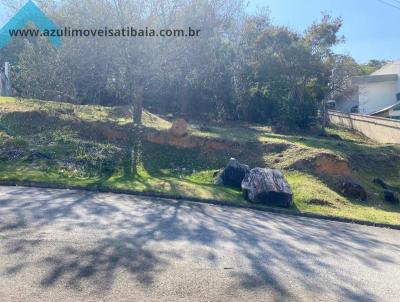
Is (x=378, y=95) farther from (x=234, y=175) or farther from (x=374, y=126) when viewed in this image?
(x=234, y=175)

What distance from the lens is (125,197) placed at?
9.50m

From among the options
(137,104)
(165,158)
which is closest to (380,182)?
(165,158)

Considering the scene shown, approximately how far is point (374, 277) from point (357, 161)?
966 cm

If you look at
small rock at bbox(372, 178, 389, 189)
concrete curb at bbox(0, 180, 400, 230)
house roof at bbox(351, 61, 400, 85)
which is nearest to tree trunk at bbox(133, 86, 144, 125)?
concrete curb at bbox(0, 180, 400, 230)

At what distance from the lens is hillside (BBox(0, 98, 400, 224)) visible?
35.5 feet

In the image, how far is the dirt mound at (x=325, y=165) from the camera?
13.3 metres

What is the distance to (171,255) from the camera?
18.9 ft

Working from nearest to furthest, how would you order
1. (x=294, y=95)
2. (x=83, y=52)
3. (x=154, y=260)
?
(x=154, y=260), (x=83, y=52), (x=294, y=95)

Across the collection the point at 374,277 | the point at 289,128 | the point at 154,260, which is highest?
the point at 289,128

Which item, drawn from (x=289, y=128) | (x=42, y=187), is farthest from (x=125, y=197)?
(x=289, y=128)

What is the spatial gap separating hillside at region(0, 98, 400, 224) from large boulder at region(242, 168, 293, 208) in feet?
1.00

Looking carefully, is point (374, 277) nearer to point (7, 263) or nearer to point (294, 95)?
point (7, 263)

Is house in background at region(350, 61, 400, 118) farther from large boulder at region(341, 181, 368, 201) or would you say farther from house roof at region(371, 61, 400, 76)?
large boulder at region(341, 181, 368, 201)

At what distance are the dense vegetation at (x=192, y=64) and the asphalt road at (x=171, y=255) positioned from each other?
7762 mm
